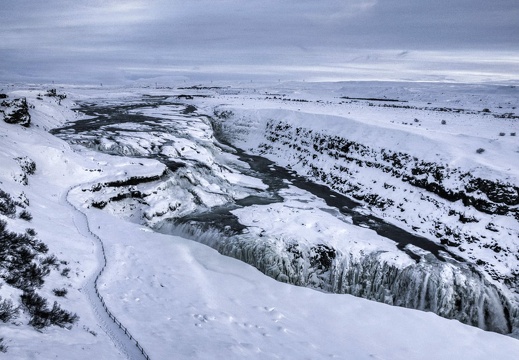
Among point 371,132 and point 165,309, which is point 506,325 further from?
point 371,132

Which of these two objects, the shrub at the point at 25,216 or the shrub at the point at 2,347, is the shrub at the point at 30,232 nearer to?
the shrub at the point at 25,216

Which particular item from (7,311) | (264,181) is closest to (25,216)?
(7,311)

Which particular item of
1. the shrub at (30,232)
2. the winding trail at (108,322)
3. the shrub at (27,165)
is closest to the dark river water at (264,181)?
the winding trail at (108,322)

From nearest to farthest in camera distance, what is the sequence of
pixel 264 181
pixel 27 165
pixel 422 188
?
pixel 27 165 < pixel 422 188 < pixel 264 181

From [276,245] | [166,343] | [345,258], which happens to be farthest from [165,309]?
[345,258]

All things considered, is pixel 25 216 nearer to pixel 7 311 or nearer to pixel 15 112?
pixel 7 311

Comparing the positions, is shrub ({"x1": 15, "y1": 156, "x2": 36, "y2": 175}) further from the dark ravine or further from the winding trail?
the winding trail
